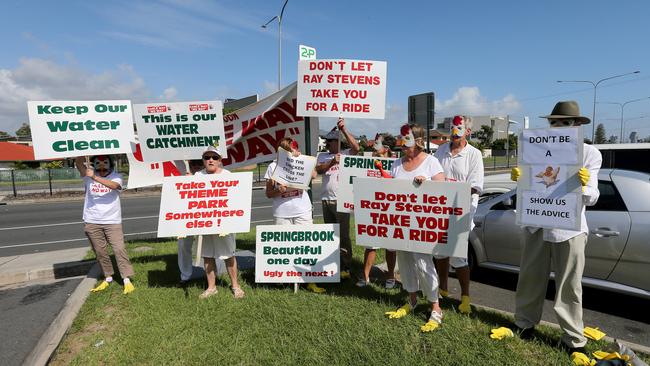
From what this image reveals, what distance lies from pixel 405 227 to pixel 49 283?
16.9ft

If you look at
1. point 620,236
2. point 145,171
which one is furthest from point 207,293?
point 620,236

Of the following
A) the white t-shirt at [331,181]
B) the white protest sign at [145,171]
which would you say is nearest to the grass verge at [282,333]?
the white t-shirt at [331,181]

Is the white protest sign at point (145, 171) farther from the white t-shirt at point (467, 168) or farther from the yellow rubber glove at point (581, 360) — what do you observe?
the yellow rubber glove at point (581, 360)

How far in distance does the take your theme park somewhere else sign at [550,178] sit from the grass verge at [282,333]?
42.6 inches

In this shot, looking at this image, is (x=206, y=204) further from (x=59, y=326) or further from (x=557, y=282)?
(x=557, y=282)

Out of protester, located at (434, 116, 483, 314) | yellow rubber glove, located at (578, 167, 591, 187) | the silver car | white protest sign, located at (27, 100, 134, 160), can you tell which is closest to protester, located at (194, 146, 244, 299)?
white protest sign, located at (27, 100, 134, 160)

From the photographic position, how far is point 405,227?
154 inches

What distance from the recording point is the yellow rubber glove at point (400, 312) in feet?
12.7

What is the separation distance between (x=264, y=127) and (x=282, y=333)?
10.8 feet

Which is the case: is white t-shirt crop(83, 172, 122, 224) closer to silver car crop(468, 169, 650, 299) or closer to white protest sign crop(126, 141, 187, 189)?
white protest sign crop(126, 141, 187, 189)

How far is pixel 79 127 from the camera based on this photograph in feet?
16.2

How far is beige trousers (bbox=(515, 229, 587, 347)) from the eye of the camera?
3.18 metres

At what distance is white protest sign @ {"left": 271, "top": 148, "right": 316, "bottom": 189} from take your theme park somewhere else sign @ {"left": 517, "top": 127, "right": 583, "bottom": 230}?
90.2 inches

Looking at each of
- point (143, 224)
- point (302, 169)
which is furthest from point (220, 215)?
point (143, 224)
